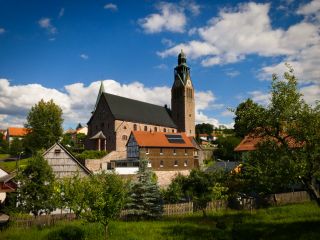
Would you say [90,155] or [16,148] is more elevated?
[16,148]

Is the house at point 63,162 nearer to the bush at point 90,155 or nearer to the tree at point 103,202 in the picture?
the bush at point 90,155

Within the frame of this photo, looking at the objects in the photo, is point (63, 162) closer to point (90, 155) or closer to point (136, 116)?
point (90, 155)

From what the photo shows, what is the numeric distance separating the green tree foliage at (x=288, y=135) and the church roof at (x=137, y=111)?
173 feet

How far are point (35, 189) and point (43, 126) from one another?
39795 millimetres

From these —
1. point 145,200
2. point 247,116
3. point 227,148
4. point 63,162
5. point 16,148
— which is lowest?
point 145,200

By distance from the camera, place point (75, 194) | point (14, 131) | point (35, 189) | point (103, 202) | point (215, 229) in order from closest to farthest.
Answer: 1. point (103, 202)
2. point (75, 194)
3. point (215, 229)
4. point (35, 189)
5. point (14, 131)

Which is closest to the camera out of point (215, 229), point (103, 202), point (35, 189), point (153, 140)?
point (103, 202)

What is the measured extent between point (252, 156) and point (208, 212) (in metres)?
11.8

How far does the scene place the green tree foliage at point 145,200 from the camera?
27266 mm

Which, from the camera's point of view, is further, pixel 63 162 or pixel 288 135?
pixel 63 162

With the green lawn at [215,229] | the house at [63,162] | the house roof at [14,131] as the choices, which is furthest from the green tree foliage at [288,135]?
the house roof at [14,131]

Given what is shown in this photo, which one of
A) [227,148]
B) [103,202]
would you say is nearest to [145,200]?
[103,202]

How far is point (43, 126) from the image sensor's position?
63531 mm

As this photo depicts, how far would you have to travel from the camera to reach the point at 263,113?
19.3 metres
